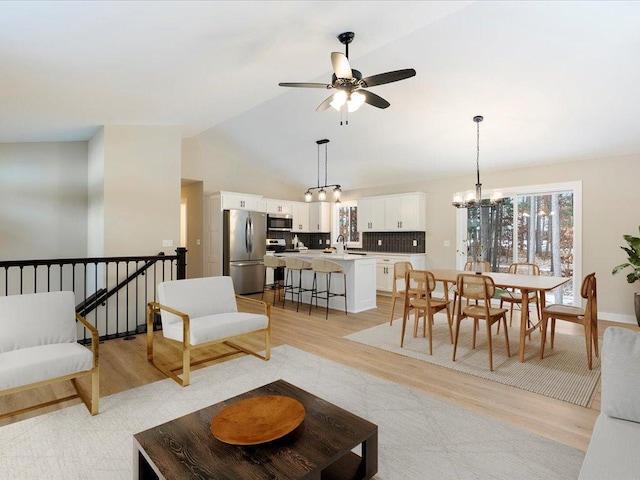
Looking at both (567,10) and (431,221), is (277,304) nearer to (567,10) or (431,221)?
(431,221)

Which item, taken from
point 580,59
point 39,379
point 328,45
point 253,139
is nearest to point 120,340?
point 39,379

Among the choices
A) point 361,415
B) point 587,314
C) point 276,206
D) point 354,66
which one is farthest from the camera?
point 276,206

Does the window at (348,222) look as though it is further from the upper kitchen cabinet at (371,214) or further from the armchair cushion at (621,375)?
the armchair cushion at (621,375)

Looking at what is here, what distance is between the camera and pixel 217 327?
3.18m

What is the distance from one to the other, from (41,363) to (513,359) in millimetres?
4187

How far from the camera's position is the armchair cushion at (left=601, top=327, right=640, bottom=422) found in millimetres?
1535

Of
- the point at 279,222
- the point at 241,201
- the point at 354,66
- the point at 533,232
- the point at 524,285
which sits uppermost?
the point at 354,66

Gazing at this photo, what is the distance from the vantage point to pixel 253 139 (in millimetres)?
7305

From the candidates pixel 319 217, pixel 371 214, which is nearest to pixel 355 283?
pixel 371 214

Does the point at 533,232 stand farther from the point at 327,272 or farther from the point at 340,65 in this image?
the point at 340,65

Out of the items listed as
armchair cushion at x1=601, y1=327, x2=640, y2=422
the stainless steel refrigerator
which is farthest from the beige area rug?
the stainless steel refrigerator

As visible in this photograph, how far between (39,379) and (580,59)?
18.2ft

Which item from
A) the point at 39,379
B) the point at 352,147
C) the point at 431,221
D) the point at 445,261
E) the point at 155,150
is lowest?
the point at 39,379

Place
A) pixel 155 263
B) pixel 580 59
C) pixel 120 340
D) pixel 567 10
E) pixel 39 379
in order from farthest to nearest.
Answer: pixel 155 263 → pixel 120 340 → pixel 580 59 → pixel 567 10 → pixel 39 379
